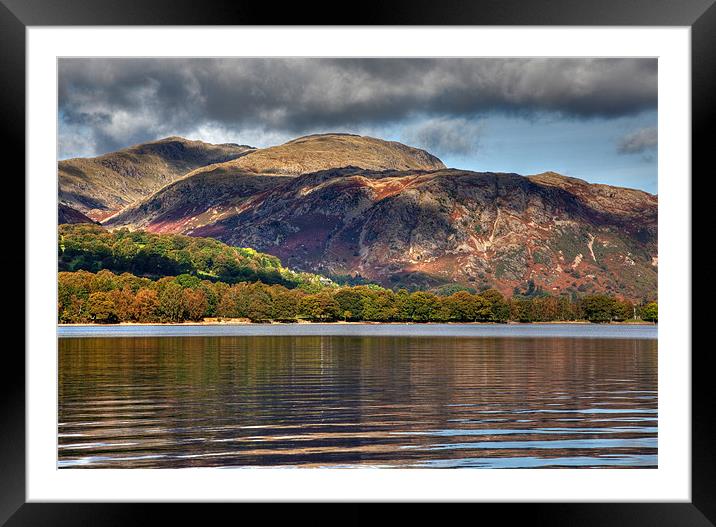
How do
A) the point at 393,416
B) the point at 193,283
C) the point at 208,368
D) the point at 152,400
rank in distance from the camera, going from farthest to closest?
the point at 193,283 < the point at 208,368 < the point at 152,400 < the point at 393,416

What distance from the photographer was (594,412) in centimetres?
1560

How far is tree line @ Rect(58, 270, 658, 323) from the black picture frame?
85.1 m

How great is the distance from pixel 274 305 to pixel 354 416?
8906cm

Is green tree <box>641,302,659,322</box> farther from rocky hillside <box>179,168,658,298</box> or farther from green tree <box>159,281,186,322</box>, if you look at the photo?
green tree <box>159,281,186,322</box>

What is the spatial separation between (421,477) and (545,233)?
184356 mm

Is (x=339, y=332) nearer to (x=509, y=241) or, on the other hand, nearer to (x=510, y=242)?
(x=510, y=242)

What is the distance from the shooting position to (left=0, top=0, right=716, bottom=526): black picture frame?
6.13 m

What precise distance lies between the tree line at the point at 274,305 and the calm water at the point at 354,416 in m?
68.2

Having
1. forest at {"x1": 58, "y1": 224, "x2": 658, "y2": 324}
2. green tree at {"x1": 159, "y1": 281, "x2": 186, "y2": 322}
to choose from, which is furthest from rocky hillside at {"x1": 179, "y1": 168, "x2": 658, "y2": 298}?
green tree at {"x1": 159, "y1": 281, "x2": 186, "y2": 322}

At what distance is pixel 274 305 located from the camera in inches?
4075
